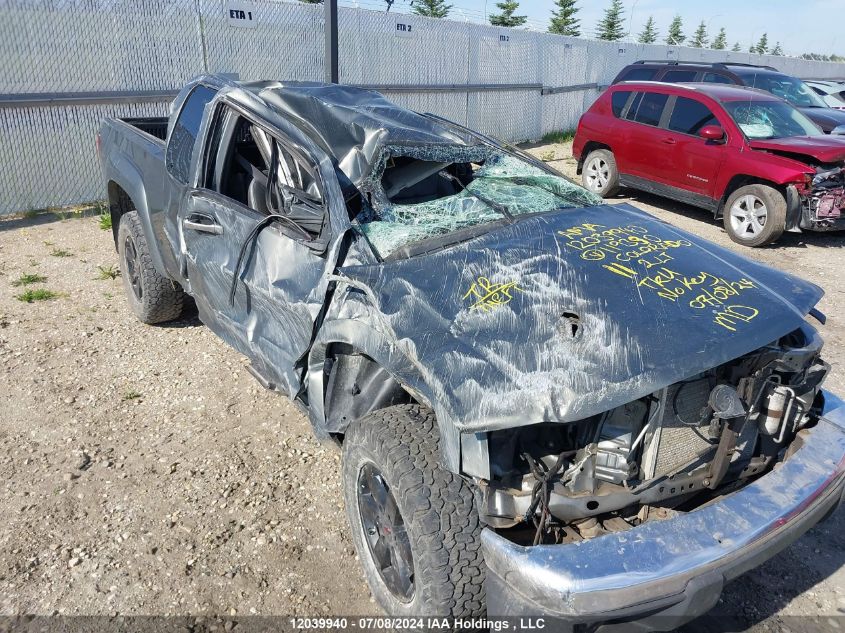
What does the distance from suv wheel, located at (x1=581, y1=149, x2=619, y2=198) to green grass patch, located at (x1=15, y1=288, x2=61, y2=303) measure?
6994 mm

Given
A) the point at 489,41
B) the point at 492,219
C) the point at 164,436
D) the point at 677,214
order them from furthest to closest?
the point at 489,41, the point at 677,214, the point at 164,436, the point at 492,219

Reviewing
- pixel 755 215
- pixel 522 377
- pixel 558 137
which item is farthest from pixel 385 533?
pixel 558 137

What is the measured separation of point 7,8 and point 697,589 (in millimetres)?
9269

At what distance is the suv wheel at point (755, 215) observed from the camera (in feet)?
24.9

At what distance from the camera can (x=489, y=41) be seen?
14.0 meters

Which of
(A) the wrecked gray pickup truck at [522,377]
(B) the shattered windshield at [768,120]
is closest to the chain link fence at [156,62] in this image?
(B) the shattered windshield at [768,120]

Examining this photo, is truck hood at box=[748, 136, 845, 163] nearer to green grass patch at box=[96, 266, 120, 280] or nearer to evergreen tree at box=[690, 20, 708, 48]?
green grass patch at box=[96, 266, 120, 280]

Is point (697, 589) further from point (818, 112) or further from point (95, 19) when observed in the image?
point (818, 112)

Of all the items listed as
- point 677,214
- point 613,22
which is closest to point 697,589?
point 677,214

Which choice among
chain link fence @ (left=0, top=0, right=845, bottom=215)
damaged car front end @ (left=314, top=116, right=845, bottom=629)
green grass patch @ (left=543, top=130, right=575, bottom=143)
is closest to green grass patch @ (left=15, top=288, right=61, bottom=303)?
chain link fence @ (left=0, top=0, right=845, bottom=215)

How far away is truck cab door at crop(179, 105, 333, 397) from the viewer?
2982 mm

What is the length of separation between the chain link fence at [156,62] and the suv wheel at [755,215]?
644cm

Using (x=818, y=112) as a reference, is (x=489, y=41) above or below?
above

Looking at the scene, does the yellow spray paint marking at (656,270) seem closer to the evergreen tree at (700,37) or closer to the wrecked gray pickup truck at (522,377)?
the wrecked gray pickup truck at (522,377)
